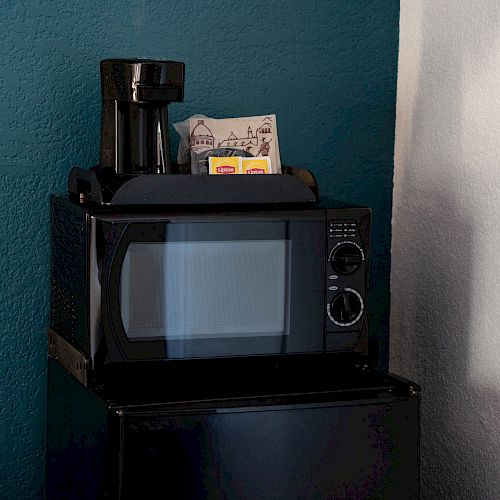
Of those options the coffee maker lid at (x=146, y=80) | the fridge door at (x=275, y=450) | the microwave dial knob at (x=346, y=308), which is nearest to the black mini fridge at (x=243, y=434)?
the fridge door at (x=275, y=450)

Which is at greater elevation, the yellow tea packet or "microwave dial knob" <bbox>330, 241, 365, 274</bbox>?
the yellow tea packet

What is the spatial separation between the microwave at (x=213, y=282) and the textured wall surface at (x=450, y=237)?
33 centimetres

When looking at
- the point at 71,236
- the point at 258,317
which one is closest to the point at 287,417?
the point at 258,317

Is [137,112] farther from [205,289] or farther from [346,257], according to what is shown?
[346,257]

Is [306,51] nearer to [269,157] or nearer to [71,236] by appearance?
[269,157]

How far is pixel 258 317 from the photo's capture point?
1750 mm

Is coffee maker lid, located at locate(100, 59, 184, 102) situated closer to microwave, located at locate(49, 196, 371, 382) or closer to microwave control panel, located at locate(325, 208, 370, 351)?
microwave, located at locate(49, 196, 371, 382)

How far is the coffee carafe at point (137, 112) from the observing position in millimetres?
1797

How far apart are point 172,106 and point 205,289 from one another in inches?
23.0

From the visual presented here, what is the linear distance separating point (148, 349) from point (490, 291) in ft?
2.37

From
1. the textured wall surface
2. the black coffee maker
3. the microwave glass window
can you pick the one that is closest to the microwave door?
the microwave glass window

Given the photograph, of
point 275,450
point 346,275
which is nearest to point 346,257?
point 346,275

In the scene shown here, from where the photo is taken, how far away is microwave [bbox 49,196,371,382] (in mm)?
1673

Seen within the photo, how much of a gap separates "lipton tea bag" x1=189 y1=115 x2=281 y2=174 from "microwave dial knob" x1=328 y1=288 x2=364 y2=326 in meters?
0.30
